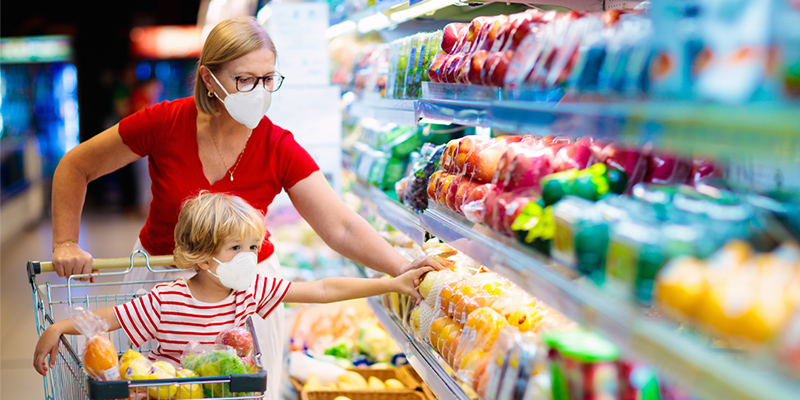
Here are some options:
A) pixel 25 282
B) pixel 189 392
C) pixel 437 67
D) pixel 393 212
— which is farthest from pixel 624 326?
pixel 25 282

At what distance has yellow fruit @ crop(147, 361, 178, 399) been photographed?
5.49 ft

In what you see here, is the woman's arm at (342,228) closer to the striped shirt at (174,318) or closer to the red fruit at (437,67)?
the striped shirt at (174,318)

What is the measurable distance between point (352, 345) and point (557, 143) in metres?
2.14

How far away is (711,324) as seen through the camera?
3.00ft

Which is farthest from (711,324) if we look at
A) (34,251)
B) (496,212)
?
(34,251)

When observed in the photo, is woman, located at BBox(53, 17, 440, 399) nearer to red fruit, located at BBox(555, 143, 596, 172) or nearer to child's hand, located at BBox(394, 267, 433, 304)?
child's hand, located at BBox(394, 267, 433, 304)

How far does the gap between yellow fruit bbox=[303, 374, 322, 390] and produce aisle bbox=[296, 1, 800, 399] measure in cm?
92

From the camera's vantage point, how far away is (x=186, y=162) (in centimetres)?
244

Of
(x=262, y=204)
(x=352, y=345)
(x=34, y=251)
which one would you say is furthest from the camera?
(x=34, y=251)

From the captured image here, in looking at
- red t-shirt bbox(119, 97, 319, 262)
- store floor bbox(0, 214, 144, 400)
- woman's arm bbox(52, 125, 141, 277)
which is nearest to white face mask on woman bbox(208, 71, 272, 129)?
red t-shirt bbox(119, 97, 319, 262)

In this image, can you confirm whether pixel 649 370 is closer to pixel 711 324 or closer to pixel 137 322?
pixel 711 324

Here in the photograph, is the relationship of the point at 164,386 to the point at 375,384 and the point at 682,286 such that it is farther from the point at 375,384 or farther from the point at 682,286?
the point at 375,384

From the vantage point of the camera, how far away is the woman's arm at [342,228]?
2.39 meters

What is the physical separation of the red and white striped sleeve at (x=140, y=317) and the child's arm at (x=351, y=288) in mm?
394
